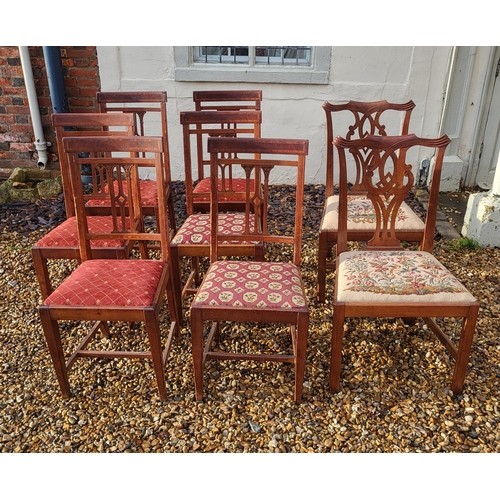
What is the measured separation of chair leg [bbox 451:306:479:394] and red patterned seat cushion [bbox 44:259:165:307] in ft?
4.77

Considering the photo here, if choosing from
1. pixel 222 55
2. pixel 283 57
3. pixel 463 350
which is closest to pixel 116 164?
pixel 463 350

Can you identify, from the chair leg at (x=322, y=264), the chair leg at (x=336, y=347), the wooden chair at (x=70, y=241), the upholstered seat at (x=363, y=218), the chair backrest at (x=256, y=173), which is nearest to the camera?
the chair leg at (x=336, y=347)

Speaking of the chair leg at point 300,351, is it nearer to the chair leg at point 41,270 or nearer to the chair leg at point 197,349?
the chair leg at point 197,349

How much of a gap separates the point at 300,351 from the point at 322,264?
3.14 ft

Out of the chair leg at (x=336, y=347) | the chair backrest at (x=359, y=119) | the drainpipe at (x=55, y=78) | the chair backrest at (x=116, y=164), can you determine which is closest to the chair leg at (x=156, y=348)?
the chair backrest at (x=116, y=164)

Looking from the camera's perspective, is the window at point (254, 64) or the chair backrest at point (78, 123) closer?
the chair backrest at point (78, 123)

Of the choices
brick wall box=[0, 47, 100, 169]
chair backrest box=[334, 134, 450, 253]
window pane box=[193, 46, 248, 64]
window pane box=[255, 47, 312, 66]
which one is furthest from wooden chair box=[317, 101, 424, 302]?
brick wall box=[0, 47, 100, 169]

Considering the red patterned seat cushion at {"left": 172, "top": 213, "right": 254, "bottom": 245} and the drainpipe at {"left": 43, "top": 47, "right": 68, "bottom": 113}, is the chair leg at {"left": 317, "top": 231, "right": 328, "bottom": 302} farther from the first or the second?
the drainpipe at {"left": 43, "top": 47, "right": 68, "bottom": 113}

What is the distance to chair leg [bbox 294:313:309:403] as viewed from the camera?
6.70 feet

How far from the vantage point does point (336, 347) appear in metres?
2.21

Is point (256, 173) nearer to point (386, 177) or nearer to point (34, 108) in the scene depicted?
point (386, 177)

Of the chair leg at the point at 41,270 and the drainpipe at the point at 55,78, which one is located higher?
the drainpipe at the point at 55,78

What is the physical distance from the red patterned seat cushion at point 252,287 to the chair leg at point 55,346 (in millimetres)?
667

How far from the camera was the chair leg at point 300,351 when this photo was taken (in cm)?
204
